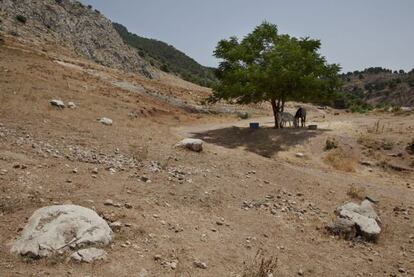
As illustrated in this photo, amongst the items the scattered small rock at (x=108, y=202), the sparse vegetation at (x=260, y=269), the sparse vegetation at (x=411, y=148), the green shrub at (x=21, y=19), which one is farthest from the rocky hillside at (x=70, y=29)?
the sparse vegetation at (x=260, y=269)

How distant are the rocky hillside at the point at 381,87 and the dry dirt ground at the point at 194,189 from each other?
50.1m

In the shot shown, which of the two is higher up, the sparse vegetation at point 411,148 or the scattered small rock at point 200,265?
the sparse vegetation at point 411,148

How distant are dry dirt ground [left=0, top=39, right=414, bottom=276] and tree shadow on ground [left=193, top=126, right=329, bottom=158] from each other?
12 centimetres

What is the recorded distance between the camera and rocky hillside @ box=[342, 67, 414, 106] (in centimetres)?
9300

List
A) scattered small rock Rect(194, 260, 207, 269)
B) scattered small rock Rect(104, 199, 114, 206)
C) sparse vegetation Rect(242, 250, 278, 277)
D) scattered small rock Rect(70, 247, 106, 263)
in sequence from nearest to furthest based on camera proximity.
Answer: scattered small rock Rect(70, 247, 106, 263) < sparse vegetation Rect(242, 250, 278, 277) < scattered small rock Rect(194, 260, 207, 269) < scattered small rock Rect(104, 199, 114, 206)

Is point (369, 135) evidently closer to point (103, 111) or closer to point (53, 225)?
point (103, 111)

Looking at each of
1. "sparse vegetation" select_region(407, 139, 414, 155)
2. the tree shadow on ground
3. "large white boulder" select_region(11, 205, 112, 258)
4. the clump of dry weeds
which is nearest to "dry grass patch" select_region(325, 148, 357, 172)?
the tree shadow on ground

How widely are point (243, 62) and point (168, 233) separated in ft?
65.8

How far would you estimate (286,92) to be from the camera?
25.3m

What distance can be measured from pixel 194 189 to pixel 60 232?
5.16 metres

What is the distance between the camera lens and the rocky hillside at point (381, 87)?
305ft

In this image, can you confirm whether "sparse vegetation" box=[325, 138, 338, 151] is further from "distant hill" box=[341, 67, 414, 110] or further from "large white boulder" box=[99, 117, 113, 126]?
"distant hill" box=[341, 67, 414, 110]

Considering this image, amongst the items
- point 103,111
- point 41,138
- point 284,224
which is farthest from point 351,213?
point 103,111

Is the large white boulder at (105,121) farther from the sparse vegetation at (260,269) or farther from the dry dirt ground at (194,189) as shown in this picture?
the sparse vegetation at (260,269)
